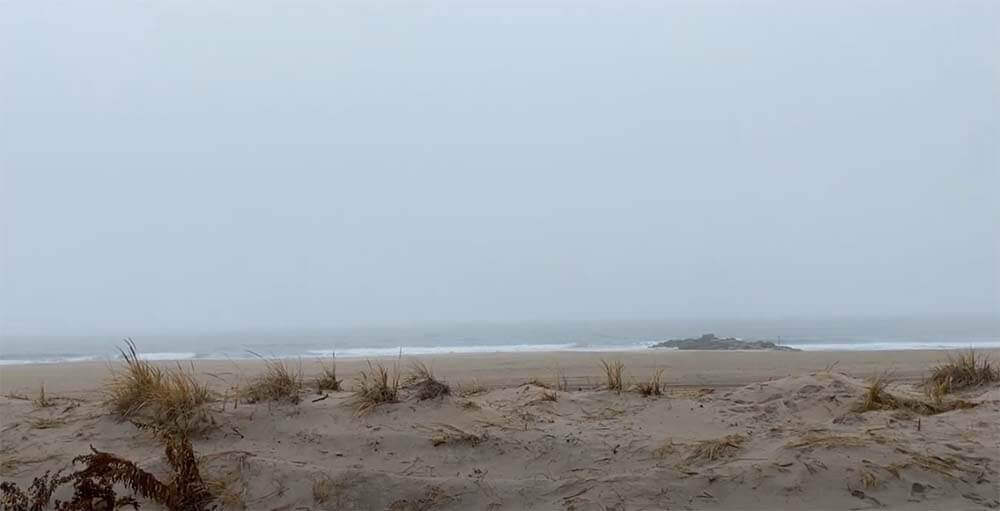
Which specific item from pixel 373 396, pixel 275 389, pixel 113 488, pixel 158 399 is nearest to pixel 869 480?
pixel 373 396

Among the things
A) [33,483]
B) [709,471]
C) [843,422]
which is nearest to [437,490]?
[709,471]

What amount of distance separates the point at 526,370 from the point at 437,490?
812 centimetres

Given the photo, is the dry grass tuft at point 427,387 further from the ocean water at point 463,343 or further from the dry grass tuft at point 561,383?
the ocean water at point 463,343

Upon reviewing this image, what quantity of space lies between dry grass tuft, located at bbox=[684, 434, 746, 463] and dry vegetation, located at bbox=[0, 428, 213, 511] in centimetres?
328

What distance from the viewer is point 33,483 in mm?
4516

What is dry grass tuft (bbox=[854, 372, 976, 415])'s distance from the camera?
18.6 ft

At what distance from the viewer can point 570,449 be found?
4.95 meters

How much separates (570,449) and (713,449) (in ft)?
3.30

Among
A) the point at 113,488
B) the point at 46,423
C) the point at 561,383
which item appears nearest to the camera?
the point at 113,488

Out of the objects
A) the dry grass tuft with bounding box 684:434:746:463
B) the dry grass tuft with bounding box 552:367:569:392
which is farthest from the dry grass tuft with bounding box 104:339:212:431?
the dry grass tuft with bounding box 684:434:746:463

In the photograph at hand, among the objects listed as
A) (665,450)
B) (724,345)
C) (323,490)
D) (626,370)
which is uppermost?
(724,345)

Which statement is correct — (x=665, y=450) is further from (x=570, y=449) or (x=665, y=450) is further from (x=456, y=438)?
(x=456, y=438)

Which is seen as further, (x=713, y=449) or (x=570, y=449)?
(x=570, y=449)

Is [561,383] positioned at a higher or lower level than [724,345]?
lower
